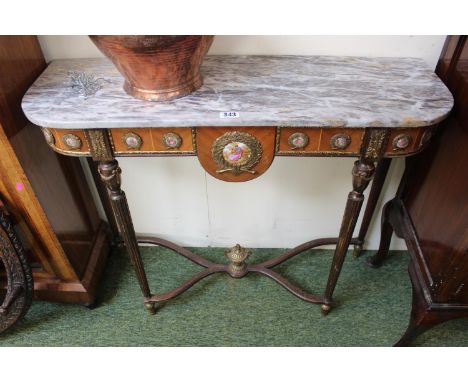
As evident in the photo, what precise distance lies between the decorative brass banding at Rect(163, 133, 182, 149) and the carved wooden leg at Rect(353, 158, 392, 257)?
2.28 ft

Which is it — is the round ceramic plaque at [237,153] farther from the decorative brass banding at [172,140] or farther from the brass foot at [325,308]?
the brass foot at [325,308]

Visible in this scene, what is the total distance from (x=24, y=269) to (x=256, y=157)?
796 millimetres

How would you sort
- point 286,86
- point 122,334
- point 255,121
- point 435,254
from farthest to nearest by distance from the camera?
point 122,334
point 435,254
point 286,86
point 255,121

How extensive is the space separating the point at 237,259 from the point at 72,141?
2.33 ft

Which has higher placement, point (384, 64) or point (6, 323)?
point (384, 64)

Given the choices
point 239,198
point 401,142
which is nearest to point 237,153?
point 401,142

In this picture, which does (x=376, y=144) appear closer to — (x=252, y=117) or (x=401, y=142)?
(x=401, y=142)

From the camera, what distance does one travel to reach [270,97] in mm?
892

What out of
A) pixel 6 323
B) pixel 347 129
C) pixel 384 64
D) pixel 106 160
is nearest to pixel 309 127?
pixel 347 129

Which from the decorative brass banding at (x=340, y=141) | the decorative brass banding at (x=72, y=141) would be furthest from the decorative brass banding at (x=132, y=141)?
the decorative brass banding at (x=340, y=141)

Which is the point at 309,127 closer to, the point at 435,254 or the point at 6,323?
the point at 435,254

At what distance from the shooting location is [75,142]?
883mm

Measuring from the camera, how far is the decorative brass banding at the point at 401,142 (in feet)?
2.83

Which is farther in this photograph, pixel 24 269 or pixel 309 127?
pixel 24 269
